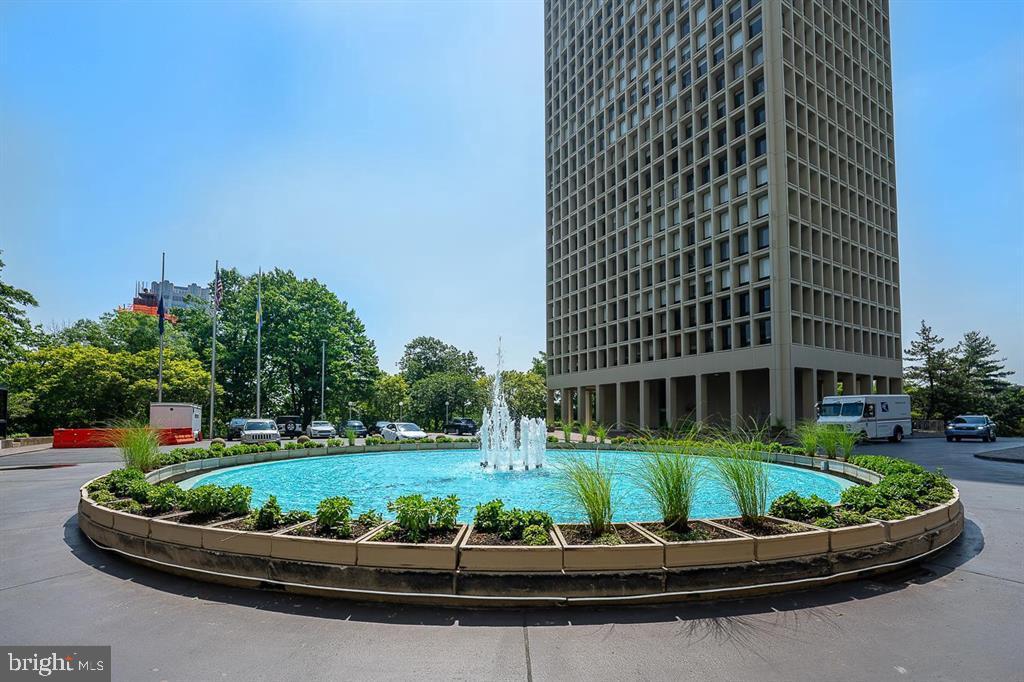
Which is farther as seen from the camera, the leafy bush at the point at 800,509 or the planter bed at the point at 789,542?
the leafy bush at the point at 800,509

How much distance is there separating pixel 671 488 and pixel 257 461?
2006cm

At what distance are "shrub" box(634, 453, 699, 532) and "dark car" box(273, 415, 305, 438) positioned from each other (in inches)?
1779

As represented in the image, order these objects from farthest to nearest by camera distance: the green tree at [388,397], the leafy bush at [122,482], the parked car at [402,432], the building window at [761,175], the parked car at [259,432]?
the green tree at [388,397] → the building window at [761,175] → the parked car at [402,432] → the parked car at [259,432] → the leafy bush at [122,482]

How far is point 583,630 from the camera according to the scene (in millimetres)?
5039

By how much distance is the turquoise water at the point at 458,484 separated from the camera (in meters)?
12.4

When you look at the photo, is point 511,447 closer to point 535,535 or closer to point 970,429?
point 535,535

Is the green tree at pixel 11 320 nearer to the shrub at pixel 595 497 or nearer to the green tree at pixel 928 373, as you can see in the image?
the shrub at pixel 595 497

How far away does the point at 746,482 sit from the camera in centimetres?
708

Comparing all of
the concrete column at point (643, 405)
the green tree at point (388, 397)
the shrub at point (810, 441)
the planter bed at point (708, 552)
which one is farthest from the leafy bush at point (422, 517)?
the green tree at point (388, 397)

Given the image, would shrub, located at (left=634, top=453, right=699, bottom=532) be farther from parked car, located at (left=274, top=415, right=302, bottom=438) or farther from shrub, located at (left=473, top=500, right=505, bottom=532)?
parked car, located at (left=274, top=415, right=302, bottom=438)

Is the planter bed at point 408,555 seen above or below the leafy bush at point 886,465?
above

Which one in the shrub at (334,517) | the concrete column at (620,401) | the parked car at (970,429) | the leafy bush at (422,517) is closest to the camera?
the leafy bush at (422,517)

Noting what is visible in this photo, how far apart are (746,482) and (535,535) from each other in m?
2.93

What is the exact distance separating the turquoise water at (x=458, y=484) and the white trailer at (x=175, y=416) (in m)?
15.9
